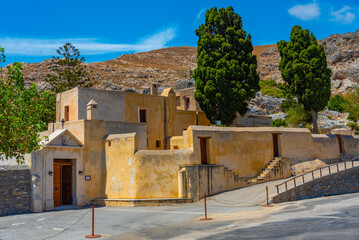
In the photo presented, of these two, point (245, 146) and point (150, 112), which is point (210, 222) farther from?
point (150, 112)

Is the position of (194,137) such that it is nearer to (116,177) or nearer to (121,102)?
(116,177)

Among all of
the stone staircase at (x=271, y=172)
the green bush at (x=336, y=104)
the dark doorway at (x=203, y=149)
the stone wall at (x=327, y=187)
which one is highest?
the green bush at (x=336, y=104)

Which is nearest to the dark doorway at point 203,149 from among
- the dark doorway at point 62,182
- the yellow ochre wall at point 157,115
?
the yellow ochre wall at point 157,115

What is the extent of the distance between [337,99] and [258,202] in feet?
181

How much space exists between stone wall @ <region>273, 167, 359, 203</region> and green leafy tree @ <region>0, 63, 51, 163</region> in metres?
13.9

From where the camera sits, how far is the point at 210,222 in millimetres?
16797

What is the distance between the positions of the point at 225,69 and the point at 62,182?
56.5 feet

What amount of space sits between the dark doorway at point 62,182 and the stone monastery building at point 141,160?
67 mm

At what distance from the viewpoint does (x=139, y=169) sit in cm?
2516

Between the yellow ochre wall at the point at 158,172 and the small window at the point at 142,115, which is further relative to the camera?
the small window at the point at 142,115

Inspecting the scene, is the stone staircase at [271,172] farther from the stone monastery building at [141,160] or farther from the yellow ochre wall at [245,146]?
the yellow ochre wall at [245,146]

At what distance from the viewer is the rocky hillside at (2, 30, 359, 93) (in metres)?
87.0

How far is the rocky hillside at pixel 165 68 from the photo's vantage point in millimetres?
86969

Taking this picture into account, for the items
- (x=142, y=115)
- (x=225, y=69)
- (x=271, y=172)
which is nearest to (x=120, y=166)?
(x=142, y=115)
